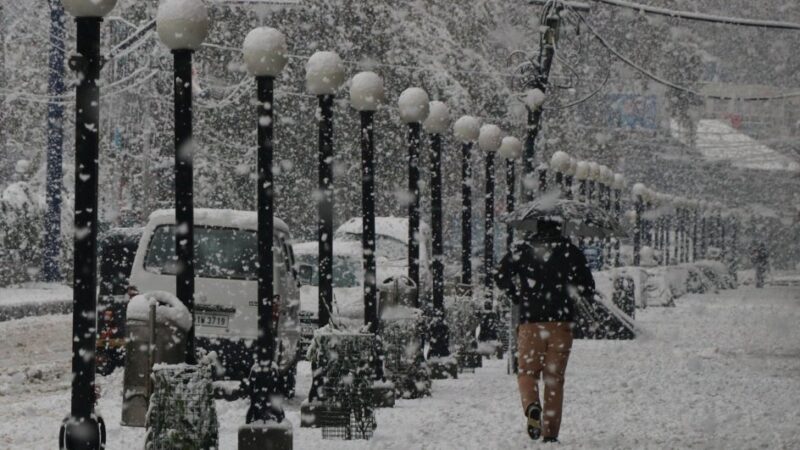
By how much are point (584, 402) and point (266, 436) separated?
5.10 metres

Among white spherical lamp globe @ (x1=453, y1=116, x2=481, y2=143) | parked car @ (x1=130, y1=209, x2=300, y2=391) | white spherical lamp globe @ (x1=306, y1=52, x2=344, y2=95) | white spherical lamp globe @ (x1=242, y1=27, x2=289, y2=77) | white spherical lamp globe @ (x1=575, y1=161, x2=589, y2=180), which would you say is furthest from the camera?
white spherical lamp globe @ (x1=575, y1=161, x2=589, y2=180)

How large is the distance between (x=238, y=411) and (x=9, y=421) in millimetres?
2101

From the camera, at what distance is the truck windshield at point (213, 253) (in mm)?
14117

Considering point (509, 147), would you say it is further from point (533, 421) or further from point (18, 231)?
point (18, 231)

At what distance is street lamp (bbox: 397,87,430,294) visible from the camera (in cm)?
1634

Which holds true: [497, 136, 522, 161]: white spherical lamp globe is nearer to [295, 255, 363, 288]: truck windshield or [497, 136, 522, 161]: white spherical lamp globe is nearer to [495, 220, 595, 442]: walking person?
[295, 255, 363, 288]: truck windshield

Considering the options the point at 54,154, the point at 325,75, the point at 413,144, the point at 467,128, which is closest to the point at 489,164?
the point at 467,128

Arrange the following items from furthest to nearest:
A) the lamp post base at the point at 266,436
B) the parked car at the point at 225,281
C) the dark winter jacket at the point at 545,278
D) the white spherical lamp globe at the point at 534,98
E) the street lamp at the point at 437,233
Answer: the white spherical lamp globe at the point at 534,98, the street lamp at the point at 437,233, the parked car at the point at 225,281, the dark winter jacket at the point at 545,278, the lamp post base at the point at 266,436

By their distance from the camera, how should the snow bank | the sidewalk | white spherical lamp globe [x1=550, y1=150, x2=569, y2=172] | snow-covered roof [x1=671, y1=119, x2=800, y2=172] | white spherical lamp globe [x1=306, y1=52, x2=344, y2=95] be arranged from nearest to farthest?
the snow bank
white spherical lamp globe [x1=306, y1=52, x2=344, y2=95]
the sidewalk
white spherical lamp globe [x1=550, y1=150, x2=569, y2=172]
snow-covered roof [x1=671, y1=119, x2=800, y2=172]

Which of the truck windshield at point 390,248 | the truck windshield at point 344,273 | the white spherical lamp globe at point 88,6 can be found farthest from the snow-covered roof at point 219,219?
the truck windshield at point 390,248

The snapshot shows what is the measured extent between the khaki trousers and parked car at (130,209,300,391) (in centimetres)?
322

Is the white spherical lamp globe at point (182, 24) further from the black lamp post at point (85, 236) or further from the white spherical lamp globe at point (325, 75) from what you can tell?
the white spherical lamp globe at point (325, 75)

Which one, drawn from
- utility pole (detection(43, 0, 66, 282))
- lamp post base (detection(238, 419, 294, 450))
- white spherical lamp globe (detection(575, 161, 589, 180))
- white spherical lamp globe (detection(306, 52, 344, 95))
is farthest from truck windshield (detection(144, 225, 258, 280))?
white spherical lamp globe (detection(575, 161, 589, 180))

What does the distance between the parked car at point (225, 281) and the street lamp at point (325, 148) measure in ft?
3.06
